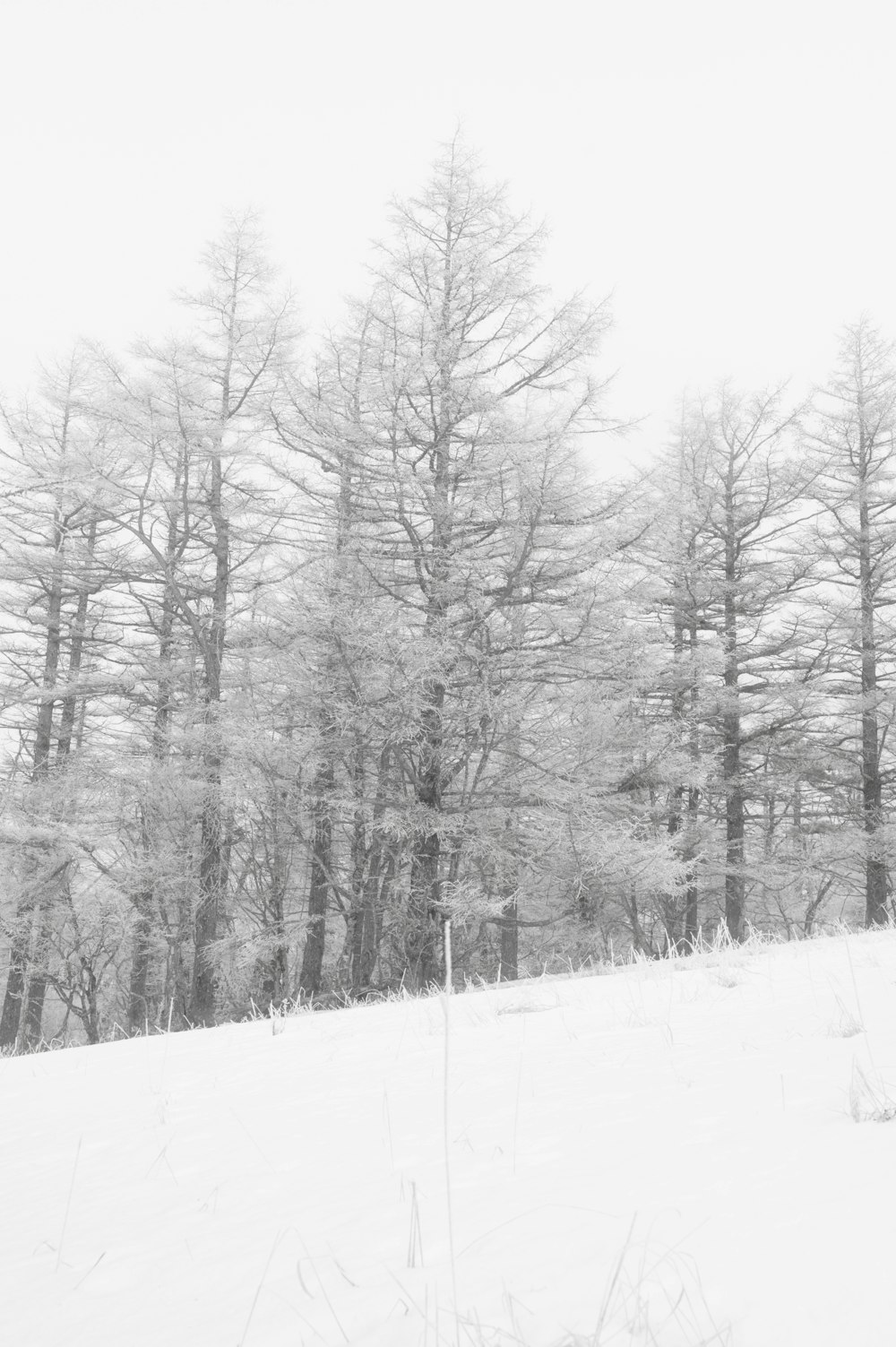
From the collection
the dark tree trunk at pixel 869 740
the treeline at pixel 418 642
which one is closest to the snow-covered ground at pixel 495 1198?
the treeline at pixel 418 642

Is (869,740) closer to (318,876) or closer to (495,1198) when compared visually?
(318,876)

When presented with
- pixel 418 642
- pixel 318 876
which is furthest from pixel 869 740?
pixel 318 876

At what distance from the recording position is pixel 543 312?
12180mm

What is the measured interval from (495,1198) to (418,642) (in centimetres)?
833

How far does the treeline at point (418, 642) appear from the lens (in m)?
10.7

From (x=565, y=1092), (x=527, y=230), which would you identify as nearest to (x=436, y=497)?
(x=527, y=230)

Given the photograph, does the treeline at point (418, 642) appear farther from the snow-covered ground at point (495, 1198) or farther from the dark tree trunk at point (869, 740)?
the snow-covered ground at point (495, 1198)

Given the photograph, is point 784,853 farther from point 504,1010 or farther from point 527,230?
point 504,1010

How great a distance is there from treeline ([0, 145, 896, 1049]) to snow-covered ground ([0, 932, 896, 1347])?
4.03 metres

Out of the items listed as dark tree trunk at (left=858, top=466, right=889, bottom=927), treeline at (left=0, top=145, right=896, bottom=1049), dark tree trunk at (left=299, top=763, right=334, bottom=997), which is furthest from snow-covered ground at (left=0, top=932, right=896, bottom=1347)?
dark tree trunk at (left=858, top=466, right=889, bottom=927)

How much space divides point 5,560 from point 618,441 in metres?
11.8

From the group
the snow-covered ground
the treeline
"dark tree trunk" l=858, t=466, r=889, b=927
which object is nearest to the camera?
the snow-covered ground

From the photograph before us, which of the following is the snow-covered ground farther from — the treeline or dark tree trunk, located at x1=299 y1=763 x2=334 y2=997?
dark tree trunk, located at x1=299 y1=763 x2=334 y2=997

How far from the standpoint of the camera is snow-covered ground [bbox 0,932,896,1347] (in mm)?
1248
